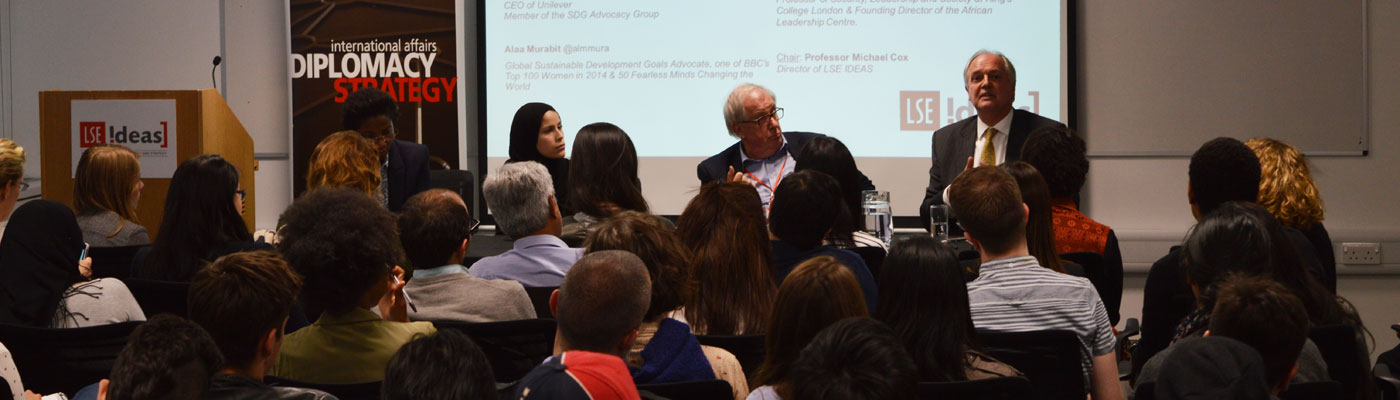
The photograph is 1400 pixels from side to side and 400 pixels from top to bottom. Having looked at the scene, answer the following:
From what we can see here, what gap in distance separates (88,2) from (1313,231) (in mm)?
5972

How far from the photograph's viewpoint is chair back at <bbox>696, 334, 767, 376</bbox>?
2410mm

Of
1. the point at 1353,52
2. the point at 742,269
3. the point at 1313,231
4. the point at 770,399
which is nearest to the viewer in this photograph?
the point at 770,399

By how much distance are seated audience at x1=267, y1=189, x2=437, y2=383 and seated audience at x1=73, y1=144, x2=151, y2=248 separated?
165 cm

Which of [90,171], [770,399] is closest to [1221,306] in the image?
[770,399]

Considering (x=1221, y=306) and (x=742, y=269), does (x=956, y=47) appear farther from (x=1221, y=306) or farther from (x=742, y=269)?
(x=1221, y=306)

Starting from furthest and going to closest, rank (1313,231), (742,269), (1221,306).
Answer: (1313,231) → (742,269) → (1221,306)

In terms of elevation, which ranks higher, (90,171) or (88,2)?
(88,2)

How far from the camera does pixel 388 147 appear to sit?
5.00 meters

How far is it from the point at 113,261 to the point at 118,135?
1.29m

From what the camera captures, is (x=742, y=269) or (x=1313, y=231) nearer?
(x=742, y=269)

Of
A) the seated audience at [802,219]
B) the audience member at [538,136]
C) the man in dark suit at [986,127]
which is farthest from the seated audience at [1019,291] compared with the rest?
the audience member at [538,136]

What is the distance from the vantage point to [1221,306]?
2.06 metres

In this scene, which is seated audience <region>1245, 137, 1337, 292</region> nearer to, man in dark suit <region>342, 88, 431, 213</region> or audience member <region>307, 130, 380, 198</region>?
audience member <region>307, 130, 380, 198</region>

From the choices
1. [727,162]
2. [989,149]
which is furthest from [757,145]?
[989,149]
